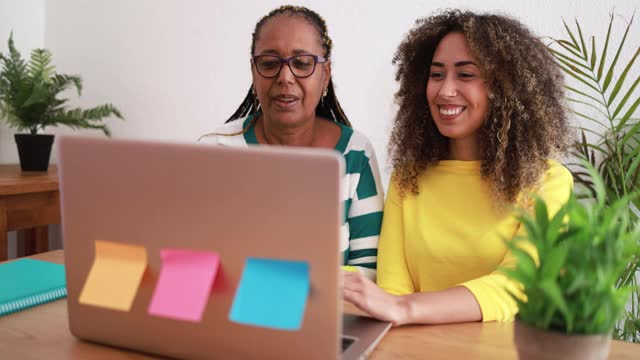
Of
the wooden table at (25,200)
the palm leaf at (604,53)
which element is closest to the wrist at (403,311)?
the palm leaf at (604,53)

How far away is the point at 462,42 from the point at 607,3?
1.03m

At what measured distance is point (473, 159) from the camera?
4.72 ft

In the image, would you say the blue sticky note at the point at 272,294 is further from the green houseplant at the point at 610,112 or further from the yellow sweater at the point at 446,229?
the green houseplant at the point at 610,112

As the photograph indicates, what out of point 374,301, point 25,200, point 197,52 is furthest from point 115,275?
point 197,52

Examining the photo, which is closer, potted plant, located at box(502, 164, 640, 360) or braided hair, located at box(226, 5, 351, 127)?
potted plant, located at box(502, 164, 640, 360)

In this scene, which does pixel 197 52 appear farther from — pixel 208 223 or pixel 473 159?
pixel 208 223

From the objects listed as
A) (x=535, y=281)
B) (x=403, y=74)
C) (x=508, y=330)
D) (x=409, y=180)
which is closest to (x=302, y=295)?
(x=535, y=281)

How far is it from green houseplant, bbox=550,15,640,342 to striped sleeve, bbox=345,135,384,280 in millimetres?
718

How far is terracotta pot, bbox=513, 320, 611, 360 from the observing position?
578mm

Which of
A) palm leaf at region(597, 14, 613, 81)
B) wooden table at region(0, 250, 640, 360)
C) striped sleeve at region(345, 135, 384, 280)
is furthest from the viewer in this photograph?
palm leaf at region(597, 14, 613, 81)

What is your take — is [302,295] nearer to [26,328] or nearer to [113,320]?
[113,320]

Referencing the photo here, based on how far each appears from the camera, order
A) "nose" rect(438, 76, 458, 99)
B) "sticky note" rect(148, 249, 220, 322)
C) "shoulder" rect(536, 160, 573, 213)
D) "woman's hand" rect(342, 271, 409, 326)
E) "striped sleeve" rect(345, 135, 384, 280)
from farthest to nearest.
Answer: "striped sleeve" rect(345, 135, 384, 280) → "nose" rect(438, 76, 458, 99) → "shoulder" rect(536, 160, 573, 213) → "woman's hand" rect(342, 271, 409, 326) → "sticky note" rect(148, 249, 220, 322)

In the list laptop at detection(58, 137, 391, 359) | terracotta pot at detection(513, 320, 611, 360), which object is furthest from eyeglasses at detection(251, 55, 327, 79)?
terracotta pot at detection(513, 320, 611, 360)

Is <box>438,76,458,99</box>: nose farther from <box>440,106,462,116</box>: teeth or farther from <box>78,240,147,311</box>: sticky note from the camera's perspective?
<box>78,240,147,311</box>: sticky note
